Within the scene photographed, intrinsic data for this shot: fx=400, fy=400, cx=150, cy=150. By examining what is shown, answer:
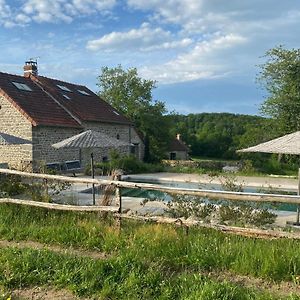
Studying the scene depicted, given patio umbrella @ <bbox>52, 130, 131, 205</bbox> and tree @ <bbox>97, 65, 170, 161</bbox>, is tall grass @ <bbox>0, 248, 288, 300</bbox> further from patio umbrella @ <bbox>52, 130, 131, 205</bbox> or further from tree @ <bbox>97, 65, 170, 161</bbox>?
tree @ <bbox>97, 65, 170, 161</bbox>

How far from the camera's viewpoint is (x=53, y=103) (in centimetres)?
2541

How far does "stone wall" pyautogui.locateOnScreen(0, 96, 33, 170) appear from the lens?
22109mm

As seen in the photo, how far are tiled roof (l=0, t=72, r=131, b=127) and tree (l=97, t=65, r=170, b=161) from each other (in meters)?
6.00

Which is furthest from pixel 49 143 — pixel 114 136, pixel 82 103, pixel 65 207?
pixel 65 207

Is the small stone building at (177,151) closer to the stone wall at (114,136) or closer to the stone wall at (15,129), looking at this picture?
the stone wall at (114,136)

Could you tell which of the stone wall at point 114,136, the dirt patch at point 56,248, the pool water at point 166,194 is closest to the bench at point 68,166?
the stone wall at point 114,136

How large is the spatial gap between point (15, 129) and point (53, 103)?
A: 3.85 meters

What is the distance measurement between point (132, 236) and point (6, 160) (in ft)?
62.3

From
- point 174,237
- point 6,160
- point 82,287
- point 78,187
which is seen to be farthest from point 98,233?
point 6,160

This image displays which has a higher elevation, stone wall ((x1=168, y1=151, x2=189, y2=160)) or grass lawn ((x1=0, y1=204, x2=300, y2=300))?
stone wall ((x1=168, y1=151, x2=189, y2=160))

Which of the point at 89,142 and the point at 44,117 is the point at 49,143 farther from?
the point at 89,142

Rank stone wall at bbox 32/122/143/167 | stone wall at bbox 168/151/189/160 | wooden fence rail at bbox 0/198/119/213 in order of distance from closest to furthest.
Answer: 1. wooden fence rail at bbox 0/198/119/213
2. stone wall at bbox 32/122/143/167
3. stone wall at bbox 168/151/189/160

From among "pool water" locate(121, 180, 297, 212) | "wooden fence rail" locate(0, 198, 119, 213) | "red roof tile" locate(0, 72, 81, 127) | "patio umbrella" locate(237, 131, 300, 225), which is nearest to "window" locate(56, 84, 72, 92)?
"red roof tile" locate(0, 72, 81, 127)

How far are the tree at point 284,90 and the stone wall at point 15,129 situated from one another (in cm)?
1907
